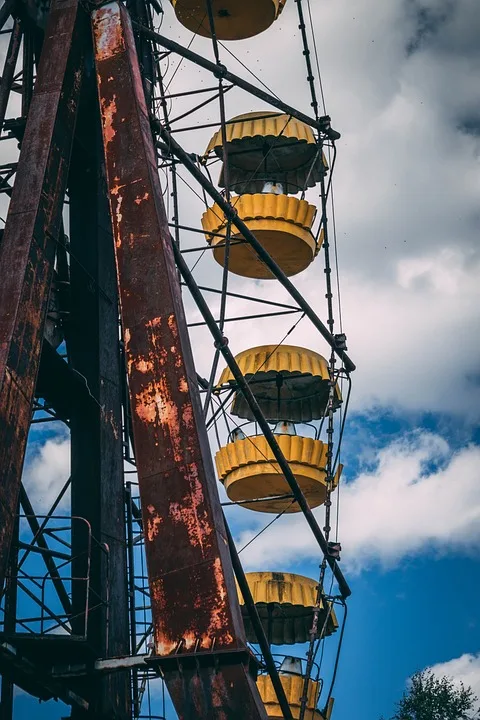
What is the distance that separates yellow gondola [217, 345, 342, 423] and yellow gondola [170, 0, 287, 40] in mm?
5416

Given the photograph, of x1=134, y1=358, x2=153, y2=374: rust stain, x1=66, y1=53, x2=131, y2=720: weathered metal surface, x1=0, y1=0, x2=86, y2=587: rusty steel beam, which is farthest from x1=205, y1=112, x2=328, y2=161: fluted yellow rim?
x1=134, y1=358, x2=153, y2=374: rust stain

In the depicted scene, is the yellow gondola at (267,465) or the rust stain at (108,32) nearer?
the rust stain at (108,32)

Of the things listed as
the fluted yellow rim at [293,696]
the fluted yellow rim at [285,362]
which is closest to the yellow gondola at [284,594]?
the fluted yellow rim at [293,696]

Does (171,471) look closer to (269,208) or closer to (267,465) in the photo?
(267,465)

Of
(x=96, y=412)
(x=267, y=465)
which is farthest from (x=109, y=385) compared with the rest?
(x=267, y=465)

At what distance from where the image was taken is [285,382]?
23.2 meters

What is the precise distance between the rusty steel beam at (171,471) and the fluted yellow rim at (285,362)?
41.0 ft

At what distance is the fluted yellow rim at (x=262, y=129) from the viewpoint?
2269cm

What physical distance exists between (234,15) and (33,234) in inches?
491

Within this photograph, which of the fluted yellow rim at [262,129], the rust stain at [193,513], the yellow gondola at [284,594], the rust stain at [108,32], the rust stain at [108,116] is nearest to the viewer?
the rust stain at [193,513]

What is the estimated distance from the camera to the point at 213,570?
7.30 meters

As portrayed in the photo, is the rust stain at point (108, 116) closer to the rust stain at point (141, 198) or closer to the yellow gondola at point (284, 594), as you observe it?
the rust stain at point (141, 198)

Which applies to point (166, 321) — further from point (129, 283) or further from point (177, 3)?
point (177, 3)

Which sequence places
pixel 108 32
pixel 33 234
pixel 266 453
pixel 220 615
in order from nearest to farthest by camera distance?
pixel 220 615 → pixel 33 234 → pixel 108 32 → pixel 266 453
